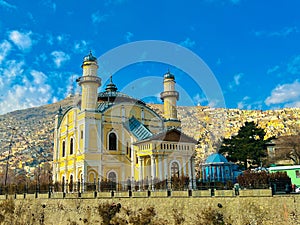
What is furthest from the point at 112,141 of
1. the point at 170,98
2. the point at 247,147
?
the point at 247,147

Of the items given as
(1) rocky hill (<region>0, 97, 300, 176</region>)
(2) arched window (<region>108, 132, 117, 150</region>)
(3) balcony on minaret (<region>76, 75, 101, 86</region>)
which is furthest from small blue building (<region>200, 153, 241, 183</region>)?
(1) rocky hill (<region>0, 97, 300, 176</region>)

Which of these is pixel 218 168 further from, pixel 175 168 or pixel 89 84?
pixel 89 84

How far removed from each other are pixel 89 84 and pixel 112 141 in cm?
A: 696

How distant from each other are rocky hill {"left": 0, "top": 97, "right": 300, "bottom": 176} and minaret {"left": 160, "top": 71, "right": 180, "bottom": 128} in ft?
140

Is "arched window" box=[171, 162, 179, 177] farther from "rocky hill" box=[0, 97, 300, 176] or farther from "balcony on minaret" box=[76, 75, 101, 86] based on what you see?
"rocky hill" box=[0, 97, 300, 176]

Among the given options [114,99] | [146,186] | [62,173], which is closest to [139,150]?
[146,186]

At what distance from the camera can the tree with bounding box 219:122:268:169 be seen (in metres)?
36.5

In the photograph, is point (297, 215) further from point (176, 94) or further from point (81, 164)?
point (176, 94)

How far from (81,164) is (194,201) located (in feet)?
65.2

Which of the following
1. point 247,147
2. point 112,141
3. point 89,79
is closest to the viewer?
point 89,79

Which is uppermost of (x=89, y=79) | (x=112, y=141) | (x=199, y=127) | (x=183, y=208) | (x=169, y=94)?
(x=199, y=127)

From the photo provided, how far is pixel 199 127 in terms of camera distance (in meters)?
85.0

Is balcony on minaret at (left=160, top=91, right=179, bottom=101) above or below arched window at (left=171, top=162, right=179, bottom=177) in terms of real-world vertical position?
above

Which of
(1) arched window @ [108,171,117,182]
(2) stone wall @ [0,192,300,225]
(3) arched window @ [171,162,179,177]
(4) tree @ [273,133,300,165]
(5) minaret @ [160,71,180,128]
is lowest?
(2) stone wall @ [0,192,300,225]
